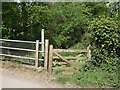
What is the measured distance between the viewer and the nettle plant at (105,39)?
1034 cm

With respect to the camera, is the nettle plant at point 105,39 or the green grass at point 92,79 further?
the nettle plant at point 105,39

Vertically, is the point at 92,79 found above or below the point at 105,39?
below

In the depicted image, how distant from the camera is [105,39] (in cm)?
1038

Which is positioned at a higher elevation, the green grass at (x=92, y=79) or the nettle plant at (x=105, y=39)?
the nettle plant at (x=105, y=39)

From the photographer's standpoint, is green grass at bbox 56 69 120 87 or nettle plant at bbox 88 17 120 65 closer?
green grass at bbox 56 69 120 87

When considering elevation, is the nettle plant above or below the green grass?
above

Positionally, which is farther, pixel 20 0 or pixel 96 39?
pixel 20 0

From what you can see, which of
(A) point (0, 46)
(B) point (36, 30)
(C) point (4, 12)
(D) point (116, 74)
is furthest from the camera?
(B) point (36, 30)

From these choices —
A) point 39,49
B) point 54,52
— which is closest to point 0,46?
point 39,49

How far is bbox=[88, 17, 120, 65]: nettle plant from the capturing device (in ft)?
33.9

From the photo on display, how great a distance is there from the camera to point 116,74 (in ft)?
31.1

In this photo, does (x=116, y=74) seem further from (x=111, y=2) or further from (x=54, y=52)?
(x=111, y=2)

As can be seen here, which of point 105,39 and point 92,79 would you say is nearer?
point 92,79

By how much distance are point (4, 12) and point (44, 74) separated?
4.91m
